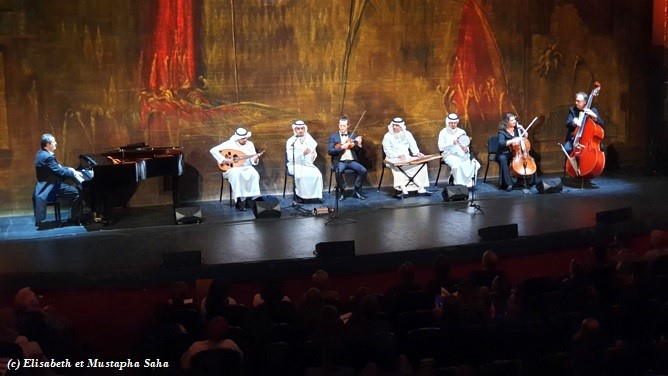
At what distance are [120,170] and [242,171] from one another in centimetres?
195

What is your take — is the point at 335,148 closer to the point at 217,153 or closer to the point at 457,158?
the point at 217,153

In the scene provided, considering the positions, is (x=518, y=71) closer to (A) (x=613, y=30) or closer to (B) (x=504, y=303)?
(A) (x=613, y=30)

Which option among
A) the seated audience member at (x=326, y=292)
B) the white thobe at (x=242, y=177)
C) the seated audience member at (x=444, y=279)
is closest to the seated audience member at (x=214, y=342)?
the seated audience member at (x=326, y=292)

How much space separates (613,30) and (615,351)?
1078 centimetres

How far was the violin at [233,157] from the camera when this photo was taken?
11891 mm

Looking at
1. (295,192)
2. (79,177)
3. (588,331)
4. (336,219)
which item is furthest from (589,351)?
(79,177)

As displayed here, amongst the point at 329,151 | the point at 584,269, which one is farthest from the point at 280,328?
the point at 329,151

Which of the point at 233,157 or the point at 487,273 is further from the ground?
the point at 233,157

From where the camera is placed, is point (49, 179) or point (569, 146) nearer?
point (49, 179)

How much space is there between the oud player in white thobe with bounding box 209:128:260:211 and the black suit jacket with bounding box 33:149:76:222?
7.35 feet

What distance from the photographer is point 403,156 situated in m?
12.6

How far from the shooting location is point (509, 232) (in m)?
9.55

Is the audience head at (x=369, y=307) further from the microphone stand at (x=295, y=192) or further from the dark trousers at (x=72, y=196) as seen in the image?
the dark trousers at (x=72, y=196)

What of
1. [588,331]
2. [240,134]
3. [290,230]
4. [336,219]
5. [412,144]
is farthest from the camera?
[412,144]
